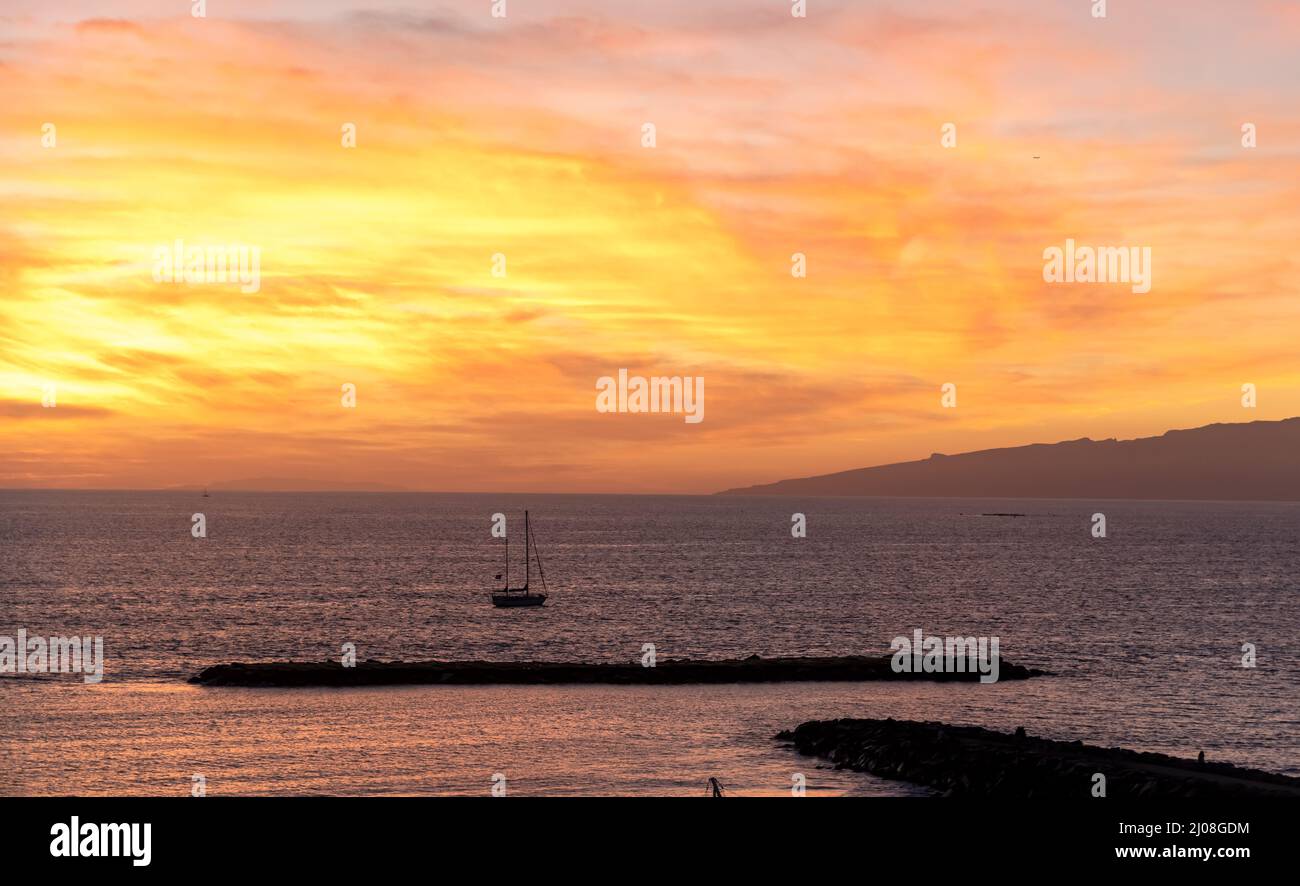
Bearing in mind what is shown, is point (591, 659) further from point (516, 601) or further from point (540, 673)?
point (516, 601)

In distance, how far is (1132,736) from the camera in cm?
5259

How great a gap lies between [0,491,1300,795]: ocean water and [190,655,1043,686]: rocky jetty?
6.73ft

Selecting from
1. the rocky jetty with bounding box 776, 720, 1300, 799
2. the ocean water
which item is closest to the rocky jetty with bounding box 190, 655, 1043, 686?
the ocean water

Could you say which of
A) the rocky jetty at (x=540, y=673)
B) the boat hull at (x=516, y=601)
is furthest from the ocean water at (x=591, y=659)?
the rocky jetty at (x=540, y=673)

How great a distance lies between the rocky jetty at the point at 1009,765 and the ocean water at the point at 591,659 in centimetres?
167

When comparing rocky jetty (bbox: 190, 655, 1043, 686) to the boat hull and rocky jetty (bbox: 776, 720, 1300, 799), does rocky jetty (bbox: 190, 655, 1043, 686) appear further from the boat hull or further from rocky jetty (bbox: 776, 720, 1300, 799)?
the boat hull

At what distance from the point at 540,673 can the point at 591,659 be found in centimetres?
973

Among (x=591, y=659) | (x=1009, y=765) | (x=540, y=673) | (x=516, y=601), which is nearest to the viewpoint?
(x=1009, y=765)

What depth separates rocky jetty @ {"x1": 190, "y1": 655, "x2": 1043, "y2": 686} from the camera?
214 ft

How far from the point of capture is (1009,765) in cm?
3981

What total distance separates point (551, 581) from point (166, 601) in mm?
43604

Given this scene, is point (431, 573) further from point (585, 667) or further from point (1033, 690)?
point (1033, 690)

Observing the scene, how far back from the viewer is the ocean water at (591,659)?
44.4m

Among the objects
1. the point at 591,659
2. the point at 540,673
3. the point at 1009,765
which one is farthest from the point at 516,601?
the point at 1009,765
